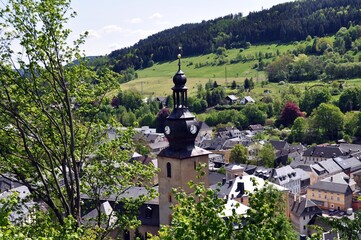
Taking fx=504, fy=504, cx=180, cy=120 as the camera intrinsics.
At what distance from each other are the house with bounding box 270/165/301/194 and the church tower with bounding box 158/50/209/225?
Result: 121 ft

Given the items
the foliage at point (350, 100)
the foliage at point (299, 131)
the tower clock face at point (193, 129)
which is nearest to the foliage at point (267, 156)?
the foliage at point (299, 131)

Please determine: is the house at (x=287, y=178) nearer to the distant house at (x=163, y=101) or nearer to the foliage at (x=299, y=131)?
the foliage at (x=299, y=131)

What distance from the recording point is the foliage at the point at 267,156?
250 feet

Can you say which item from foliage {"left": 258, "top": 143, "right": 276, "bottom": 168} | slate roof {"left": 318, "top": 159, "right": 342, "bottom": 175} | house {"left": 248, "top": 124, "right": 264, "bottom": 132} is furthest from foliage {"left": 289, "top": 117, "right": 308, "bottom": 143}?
slate roof {"left": 318, "top": 159, "right": 342, "bottom": 175}

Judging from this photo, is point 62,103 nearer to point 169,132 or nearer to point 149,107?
point 169,132

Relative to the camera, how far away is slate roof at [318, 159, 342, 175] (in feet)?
234

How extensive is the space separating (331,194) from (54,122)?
50149 mm

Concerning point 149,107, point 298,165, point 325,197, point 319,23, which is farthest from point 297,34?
point 325,197

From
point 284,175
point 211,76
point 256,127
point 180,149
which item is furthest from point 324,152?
point 211,76

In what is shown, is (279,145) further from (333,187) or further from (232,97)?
(232,97)

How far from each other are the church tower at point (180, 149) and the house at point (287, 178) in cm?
3678

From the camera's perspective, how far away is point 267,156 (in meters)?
76.3

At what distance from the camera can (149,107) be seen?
13150 cm

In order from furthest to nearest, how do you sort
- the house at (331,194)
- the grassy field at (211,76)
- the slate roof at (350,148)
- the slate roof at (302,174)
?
the grassy field at (211,76)
the slate roof at (350,148)
the slate roof at (302,174)
the house at (331,194)
